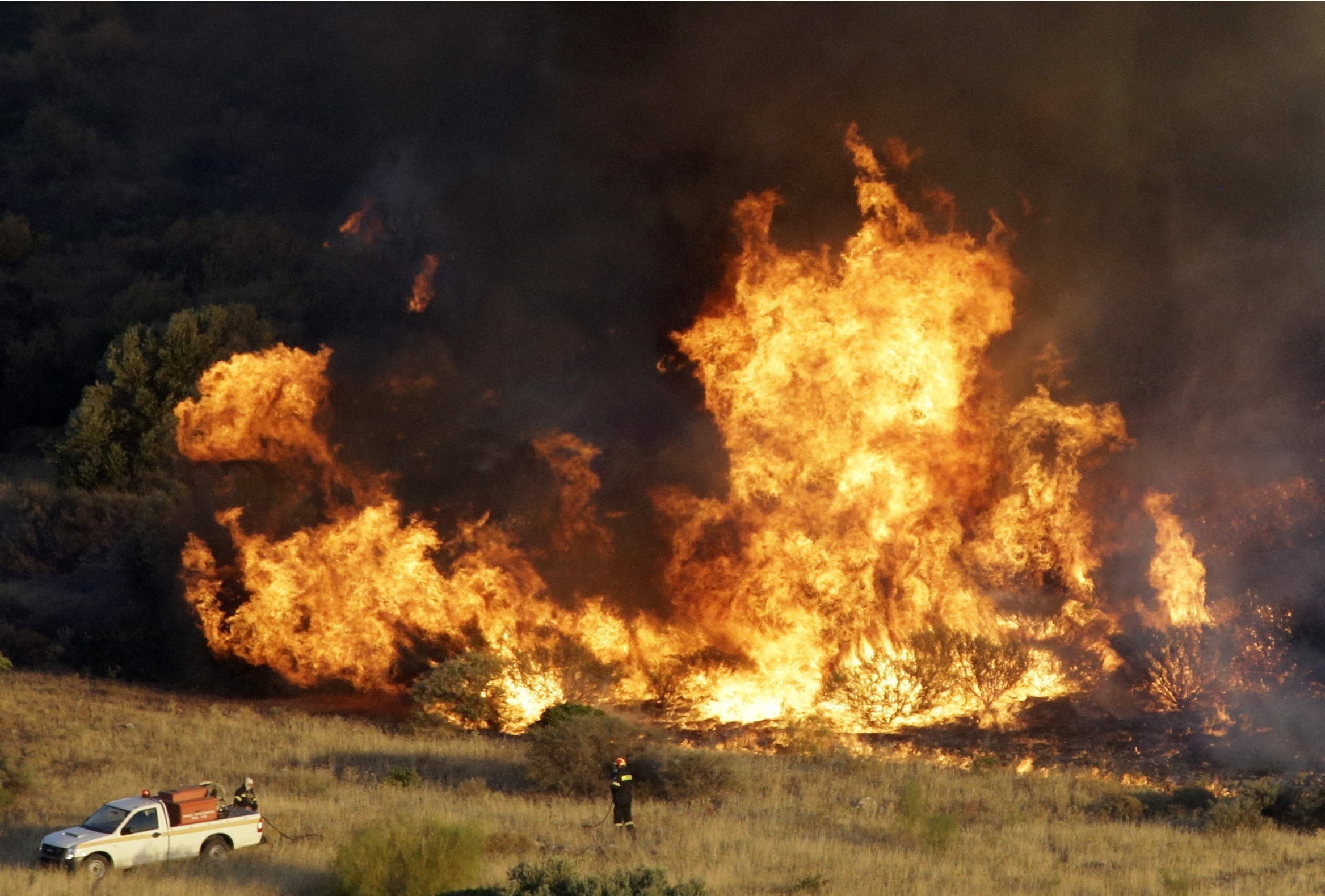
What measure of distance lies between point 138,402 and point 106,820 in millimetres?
28182

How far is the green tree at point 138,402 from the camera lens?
42375mm

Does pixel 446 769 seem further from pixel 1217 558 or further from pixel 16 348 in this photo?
pixel 16 348

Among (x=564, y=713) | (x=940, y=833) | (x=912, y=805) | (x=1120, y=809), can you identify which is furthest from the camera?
(x=564, y=713)

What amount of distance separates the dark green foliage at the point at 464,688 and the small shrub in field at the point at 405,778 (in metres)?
3.66

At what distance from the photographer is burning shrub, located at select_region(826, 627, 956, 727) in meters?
25.1

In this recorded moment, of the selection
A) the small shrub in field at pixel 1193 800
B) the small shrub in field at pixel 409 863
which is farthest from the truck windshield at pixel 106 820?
the small shrub in field at pixel 1193 800

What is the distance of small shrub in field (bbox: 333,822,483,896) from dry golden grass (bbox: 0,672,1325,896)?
0.58 m

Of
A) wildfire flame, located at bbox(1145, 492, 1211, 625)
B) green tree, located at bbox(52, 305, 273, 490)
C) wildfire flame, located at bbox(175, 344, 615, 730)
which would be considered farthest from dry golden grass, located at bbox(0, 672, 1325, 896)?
green tree, located at bbox(52, 305, 273, 490)

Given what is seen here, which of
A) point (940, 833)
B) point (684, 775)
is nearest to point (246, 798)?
point (684, 775)

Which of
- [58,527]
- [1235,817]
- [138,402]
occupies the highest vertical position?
[138,402]

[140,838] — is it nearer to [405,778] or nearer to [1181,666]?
[405,778]

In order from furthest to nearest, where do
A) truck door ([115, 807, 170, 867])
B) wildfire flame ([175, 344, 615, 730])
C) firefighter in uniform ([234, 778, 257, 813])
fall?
wildfire flame ([175, 344, 615, 730]), firefighter in uniform ([234, 778, 257, 813]), truck door ([115, 807, 170, 867])

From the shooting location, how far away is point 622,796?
61.7 feet

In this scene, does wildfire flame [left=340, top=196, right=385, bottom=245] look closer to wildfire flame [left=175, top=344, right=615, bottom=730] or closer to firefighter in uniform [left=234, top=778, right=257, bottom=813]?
wildfire flame [left=175, top=344, right=615, bottom=730]
